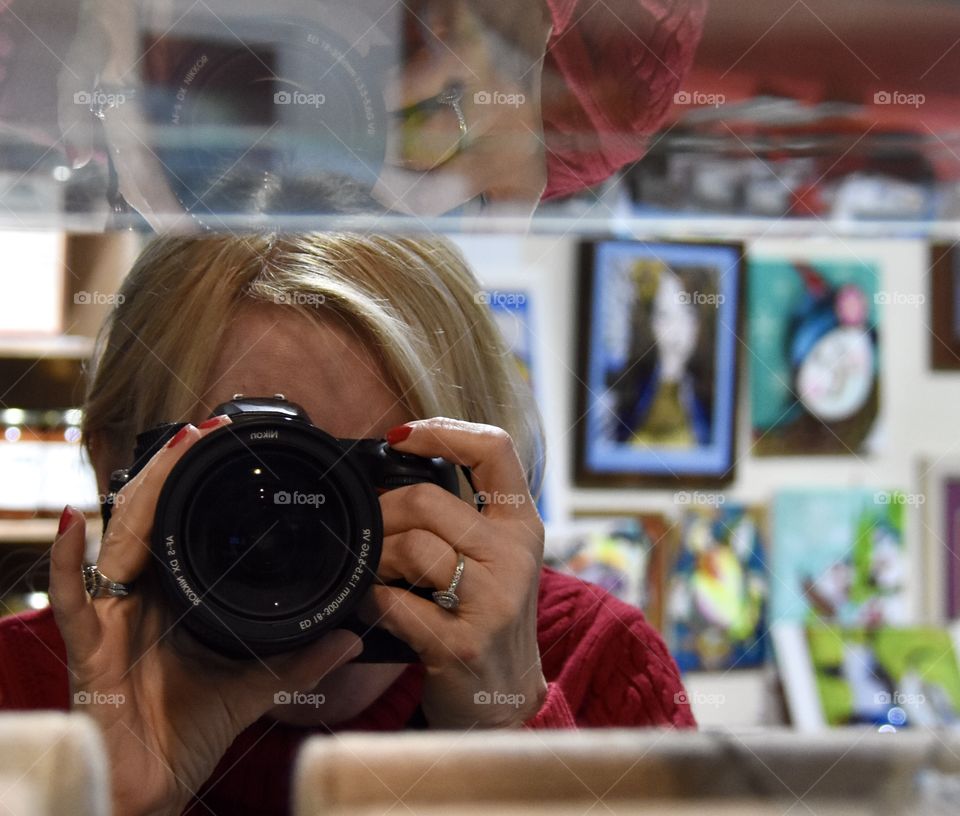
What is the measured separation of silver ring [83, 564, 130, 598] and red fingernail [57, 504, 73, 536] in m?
0.02

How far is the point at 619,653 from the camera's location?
609 millimetres

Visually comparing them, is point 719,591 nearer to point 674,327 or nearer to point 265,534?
point 674,327

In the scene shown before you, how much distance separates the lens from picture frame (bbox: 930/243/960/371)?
739 mm

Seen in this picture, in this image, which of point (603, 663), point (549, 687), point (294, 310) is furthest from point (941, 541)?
point (294, 310)

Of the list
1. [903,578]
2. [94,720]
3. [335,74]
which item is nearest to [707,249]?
[903,578]

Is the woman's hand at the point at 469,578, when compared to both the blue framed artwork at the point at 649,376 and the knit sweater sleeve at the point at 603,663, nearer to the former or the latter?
the knit sweater sleeve at the point at 603,663

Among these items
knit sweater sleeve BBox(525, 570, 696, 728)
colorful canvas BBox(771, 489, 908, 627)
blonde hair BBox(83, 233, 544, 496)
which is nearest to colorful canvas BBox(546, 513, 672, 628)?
colorful canvas BBox(771, 489, 908, 627)

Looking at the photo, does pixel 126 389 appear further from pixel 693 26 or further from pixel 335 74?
pixel 693 26

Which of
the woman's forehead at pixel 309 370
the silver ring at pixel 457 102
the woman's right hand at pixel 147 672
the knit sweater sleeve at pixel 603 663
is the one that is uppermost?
the silver ring at pixel 457 102

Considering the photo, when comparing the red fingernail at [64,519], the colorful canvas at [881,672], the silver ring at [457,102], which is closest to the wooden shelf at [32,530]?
the red fingernail at [64,519]

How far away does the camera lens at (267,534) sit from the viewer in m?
0.42

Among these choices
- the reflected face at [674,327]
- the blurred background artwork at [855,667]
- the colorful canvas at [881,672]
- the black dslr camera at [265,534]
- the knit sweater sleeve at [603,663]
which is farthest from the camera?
the reflected face at [674,327]

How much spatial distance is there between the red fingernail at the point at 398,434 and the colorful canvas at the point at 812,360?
643 mm

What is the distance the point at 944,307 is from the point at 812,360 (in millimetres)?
209
